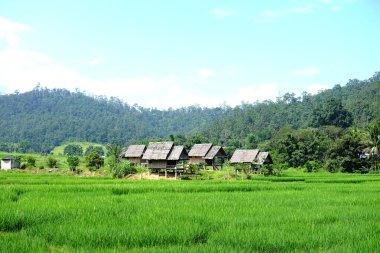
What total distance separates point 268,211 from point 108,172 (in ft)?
92.7

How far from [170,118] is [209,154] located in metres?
128

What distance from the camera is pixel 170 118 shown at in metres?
174

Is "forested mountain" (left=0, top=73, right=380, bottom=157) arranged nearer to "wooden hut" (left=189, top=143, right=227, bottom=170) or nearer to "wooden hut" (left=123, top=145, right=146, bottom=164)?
"wooden hut" (left=189, top=143, right=227, bottom=170)

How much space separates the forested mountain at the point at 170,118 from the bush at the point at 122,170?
98.7 ft

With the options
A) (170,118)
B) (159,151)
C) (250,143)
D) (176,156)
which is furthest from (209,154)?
(170,118)

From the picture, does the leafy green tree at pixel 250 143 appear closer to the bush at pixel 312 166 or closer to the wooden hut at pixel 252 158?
the bush at pixel 312 166

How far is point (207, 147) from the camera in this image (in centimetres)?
4647

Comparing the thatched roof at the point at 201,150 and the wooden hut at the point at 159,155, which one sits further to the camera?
the thatched roof at the point at 201,150

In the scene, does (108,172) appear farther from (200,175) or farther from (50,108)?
(50,108)

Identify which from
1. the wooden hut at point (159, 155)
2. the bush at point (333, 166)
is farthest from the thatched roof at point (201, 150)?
the bush at point (333, 166)

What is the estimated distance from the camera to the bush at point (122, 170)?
1301 inches

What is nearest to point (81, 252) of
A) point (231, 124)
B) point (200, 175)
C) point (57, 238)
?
point (57, 238)

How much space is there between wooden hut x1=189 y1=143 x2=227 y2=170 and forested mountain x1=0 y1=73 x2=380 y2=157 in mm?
16220

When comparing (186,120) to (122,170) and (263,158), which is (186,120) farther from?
(122,170)
